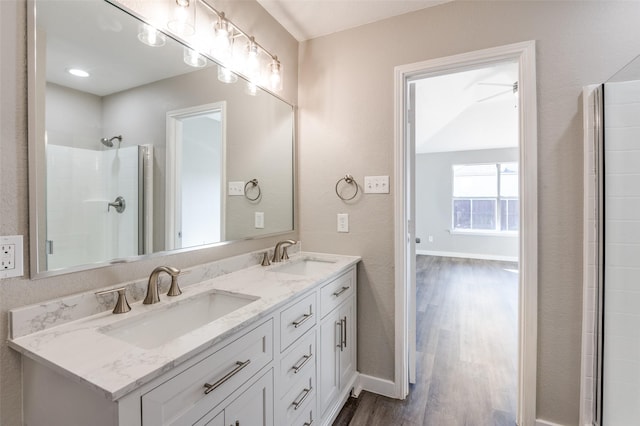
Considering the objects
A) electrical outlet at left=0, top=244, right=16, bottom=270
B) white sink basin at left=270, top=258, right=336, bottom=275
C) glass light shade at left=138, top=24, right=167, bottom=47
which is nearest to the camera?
electrical outlet at left=0, top=244, right=16, bottom=270

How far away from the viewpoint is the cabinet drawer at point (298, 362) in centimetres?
118

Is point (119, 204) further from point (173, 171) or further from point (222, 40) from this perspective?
point (222, 40)

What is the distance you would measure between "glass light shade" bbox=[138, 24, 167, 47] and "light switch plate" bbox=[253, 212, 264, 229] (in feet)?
3.27

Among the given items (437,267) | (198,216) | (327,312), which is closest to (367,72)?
(198,216)

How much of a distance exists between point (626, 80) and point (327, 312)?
1.84 metres

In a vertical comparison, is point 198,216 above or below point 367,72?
below

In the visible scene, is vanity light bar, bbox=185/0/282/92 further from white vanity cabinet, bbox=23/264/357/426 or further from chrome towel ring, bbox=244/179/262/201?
white vanity cabinet, bbox=23/264/357/426

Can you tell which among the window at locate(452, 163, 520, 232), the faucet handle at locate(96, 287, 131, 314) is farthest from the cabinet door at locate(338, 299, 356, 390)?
the window at locate(452, 163, 520, 232)

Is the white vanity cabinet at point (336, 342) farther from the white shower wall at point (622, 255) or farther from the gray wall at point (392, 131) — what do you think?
the white shower wall at point (622, 255)

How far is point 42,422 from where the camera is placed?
78cm

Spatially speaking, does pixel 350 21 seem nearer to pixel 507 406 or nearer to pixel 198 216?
pixel 198 216

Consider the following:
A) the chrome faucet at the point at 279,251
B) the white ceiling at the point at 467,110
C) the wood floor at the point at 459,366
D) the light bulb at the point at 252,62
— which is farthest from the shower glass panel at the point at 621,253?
the light bulb at the point at 252,62

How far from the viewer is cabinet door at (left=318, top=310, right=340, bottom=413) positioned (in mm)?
1489

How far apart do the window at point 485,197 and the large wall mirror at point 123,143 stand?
5.87m
